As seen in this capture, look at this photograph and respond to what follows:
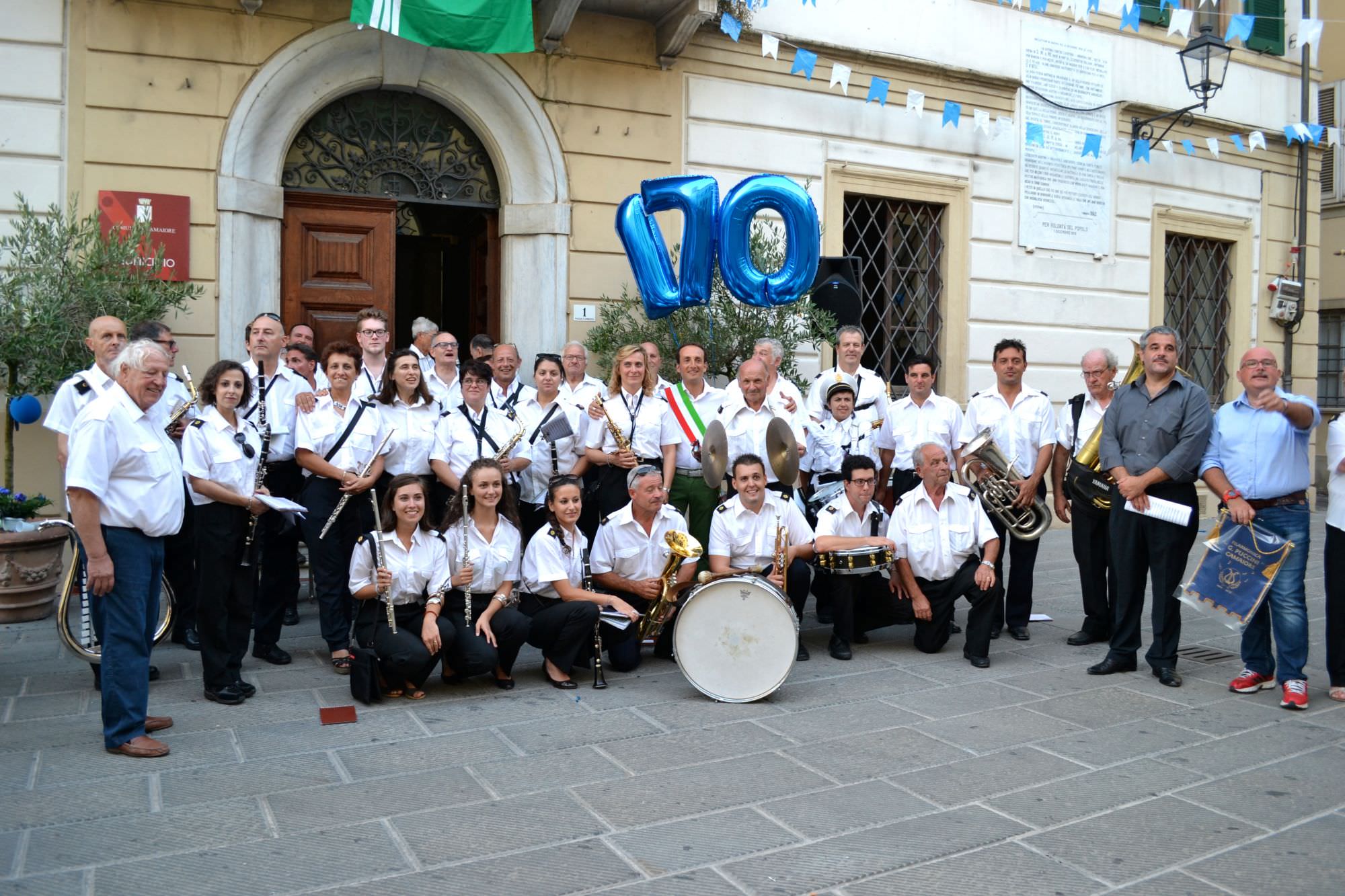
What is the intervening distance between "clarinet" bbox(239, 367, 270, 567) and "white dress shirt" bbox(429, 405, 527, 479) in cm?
92

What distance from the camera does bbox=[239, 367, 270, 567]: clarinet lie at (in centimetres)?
572

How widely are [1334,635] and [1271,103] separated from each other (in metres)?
11.6

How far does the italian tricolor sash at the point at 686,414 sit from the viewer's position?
Result: 7262 millimetres

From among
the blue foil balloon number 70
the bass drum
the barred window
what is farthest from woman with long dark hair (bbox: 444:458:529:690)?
the barred window

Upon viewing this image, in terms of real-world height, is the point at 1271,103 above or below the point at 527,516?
above

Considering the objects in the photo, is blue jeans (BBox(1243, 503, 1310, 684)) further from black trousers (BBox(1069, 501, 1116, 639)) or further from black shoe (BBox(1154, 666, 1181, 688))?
black trousers (BBox(1069, 501, 1116, 639))

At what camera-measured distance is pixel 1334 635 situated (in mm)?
5703

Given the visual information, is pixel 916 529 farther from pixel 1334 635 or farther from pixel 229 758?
pixel 229 758

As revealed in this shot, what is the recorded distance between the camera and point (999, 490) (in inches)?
283

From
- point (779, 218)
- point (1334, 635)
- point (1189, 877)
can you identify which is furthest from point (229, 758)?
point (779, 218)

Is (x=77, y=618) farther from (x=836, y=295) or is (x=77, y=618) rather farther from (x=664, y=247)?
(x=836, y=295)

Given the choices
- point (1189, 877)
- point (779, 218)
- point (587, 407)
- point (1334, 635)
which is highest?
point (779, 218)

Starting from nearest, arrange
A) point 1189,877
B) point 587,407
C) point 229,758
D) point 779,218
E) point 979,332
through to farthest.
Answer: point 1189,877 < point 229,758 < point 587,407 < point 779,218 < point 979,332

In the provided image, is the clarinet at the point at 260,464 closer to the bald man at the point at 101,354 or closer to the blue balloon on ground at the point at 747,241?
the bald man at the point at 101,354
